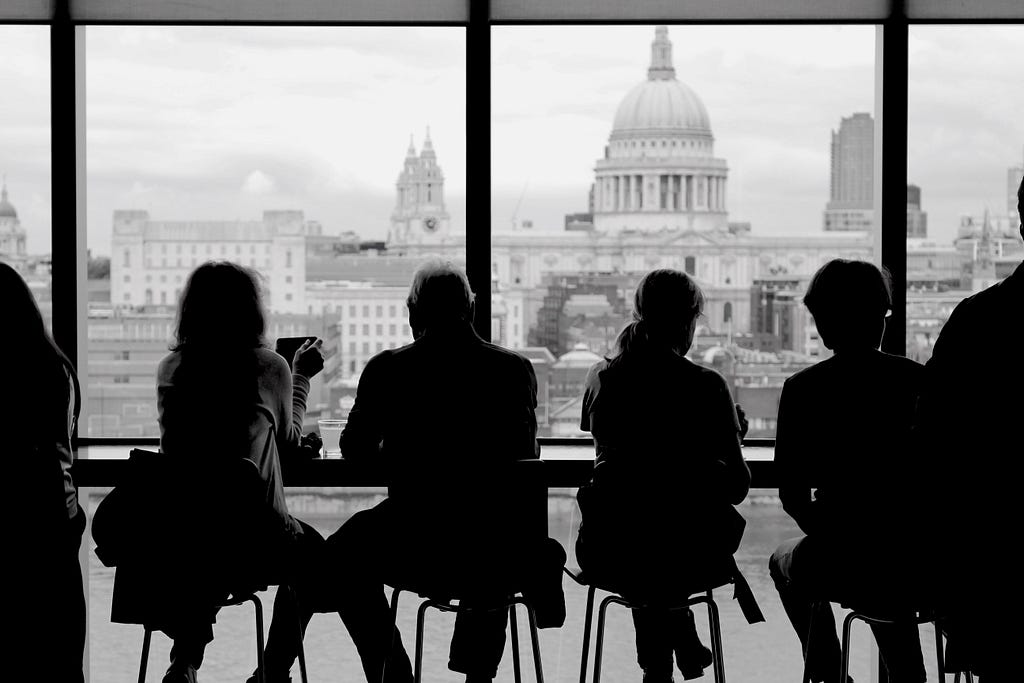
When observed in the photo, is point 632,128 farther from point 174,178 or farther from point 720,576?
point 720,576

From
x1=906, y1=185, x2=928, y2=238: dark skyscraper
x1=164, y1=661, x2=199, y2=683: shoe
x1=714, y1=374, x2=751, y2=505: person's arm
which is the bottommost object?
x1=164, y1=661, x2=199, y2=683: shoe

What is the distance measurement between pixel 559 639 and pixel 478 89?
1.77 m

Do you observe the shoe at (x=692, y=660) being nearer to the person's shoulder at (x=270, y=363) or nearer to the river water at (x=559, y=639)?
the river water at (x=559, y=639)

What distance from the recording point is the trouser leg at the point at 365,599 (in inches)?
92.7

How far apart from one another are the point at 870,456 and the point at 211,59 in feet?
8.49

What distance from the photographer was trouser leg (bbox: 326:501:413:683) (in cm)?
236

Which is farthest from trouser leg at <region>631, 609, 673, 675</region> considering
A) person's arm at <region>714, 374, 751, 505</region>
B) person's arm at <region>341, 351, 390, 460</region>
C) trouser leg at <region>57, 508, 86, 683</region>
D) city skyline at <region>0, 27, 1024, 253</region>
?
city skyline at <region>0, 27, 1024, 253</region>

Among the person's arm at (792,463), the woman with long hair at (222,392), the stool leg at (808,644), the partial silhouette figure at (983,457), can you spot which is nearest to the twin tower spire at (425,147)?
the woman with long hair at (222,392)

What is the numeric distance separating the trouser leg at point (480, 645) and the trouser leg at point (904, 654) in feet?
2.61

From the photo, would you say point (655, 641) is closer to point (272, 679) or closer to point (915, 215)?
point (272, 679)

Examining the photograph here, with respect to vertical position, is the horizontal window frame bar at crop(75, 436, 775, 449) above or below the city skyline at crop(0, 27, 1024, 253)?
below

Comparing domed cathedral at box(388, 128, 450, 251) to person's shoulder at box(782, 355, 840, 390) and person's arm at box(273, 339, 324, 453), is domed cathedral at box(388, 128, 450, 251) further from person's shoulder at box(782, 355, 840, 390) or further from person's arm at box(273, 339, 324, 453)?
person's shoulder at box(782, 355, 840, 390)

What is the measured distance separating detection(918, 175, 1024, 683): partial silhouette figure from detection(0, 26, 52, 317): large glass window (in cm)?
263

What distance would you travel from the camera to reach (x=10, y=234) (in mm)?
3301
